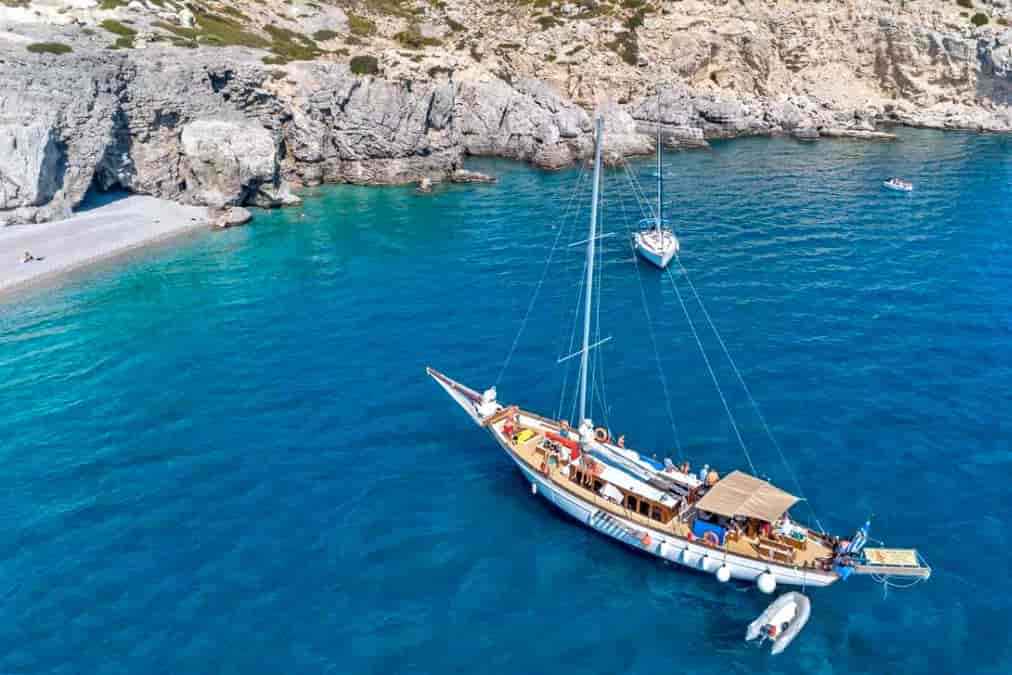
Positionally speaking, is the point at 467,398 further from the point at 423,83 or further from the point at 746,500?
the point at 423,83

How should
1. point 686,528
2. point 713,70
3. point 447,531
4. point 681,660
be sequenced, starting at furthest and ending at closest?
point 713,70
point 447,531
point 686,528
point 681,660

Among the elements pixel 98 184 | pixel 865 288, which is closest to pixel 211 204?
pixel 98 184

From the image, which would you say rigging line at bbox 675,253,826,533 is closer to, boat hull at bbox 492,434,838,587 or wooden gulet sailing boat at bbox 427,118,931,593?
wooden gulet sailing boat at bbox 427,118,931,593

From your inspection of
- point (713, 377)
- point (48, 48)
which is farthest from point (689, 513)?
point (48, 48)

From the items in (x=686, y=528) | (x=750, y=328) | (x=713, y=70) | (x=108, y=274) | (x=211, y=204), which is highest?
(x=713, y=70)

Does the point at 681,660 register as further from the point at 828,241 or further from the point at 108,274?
the point at 108,274

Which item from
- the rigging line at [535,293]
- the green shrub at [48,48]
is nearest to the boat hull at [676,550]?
the rigging line at [535,293]

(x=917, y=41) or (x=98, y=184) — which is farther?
(x=917, y=41)
